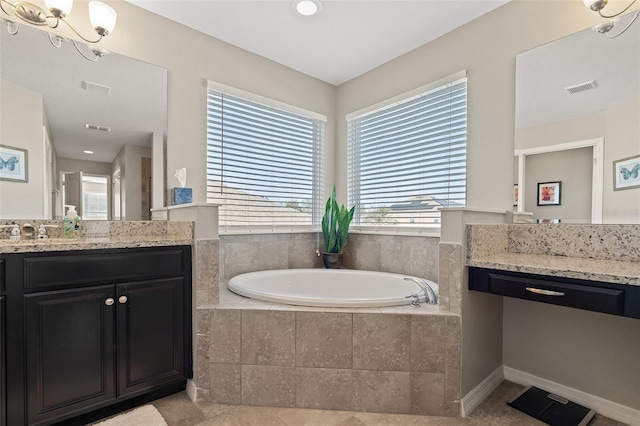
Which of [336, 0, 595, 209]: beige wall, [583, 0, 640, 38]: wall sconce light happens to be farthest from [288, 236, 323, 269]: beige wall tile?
[583, 0, 640, 38]: wall sconce light

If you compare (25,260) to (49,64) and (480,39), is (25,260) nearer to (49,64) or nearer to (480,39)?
(49,64)

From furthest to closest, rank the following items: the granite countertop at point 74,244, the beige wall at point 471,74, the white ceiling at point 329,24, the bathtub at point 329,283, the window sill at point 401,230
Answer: the window sill at point 401,230
the bathtub at point 329,283
the white ceiling at point 329,24
the beige wall at point 471,74
the granite countertop at point 74,244

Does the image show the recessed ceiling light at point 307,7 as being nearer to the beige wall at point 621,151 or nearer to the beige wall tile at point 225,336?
the beige wall at point 621,151

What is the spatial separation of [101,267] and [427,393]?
180 cm

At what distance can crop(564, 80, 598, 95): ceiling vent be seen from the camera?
173 centimetres

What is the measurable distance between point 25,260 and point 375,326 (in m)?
1.68

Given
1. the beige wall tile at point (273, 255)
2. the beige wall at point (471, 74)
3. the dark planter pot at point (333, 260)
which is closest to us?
the beige wall at point (471, 74)

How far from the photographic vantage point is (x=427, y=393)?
1.61 m

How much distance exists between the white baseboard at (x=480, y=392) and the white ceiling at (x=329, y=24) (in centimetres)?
241

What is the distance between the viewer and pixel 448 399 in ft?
5.29

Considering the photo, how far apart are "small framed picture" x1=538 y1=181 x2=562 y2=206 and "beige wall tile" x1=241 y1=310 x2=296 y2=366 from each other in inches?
65.5

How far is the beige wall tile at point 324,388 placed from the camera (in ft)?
5.43

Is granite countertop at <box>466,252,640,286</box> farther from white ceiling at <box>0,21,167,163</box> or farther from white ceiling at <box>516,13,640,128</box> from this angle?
white ceiling at <box>0,21,167,163</box>

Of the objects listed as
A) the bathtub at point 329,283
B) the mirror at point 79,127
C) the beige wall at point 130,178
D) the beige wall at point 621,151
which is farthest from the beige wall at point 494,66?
the beige wall at point 130,178
